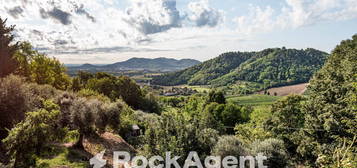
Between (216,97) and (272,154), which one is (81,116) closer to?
(272,154)

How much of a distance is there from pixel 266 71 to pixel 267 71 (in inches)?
28.2

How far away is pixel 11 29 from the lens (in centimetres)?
1812

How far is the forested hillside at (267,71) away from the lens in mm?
136000

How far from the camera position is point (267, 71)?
5827 inches

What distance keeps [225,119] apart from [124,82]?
23.3m

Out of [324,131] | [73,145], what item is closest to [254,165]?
[73,145]

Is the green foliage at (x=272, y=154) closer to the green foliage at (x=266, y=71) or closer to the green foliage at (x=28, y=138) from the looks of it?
the green foliage at (x=28, y=138)

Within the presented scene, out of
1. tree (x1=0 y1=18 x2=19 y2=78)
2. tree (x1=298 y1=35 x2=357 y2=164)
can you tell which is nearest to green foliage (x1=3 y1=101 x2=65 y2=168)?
tree (x1=0 y1=18 x2=19 y2=78)

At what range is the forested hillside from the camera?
13600 cm

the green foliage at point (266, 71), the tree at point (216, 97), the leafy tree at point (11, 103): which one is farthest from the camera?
the green foliage at point (266, 71)

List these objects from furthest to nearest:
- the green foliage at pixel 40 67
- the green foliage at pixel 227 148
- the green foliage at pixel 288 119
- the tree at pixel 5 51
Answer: the green foliage at pixel 40 67 → the green foliage at pixel 288 119 → the tree at pixel 5 51 → the green foliage at pixel 227 148

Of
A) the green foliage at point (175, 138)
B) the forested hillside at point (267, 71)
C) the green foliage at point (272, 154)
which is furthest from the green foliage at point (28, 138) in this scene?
the forested hillside at point (267, 71)

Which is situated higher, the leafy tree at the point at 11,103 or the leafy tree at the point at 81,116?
the leafy tree at the point at 11,103

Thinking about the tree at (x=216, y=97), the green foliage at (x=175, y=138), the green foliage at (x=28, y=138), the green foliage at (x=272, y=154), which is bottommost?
the tree at (x=216, y=97)
